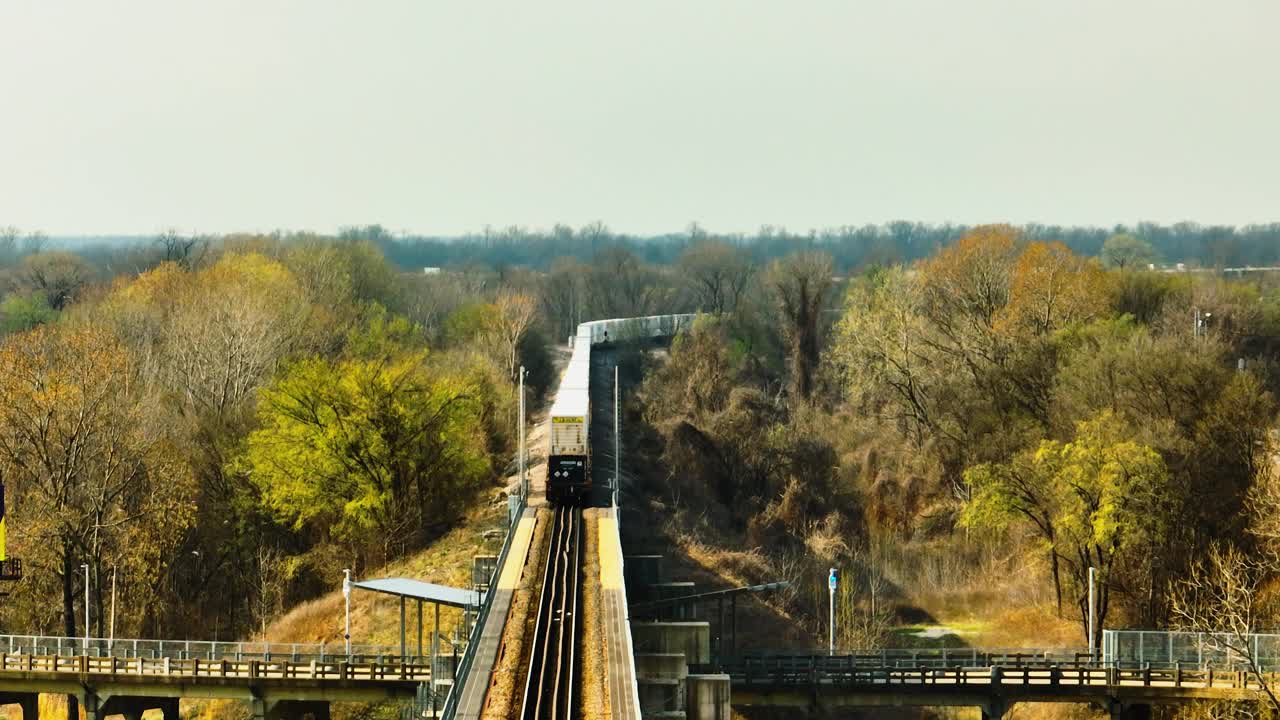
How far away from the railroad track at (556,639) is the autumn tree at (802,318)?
50371mm

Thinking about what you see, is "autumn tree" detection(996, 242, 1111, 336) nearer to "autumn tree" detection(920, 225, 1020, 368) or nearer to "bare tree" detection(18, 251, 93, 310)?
"autumn tree" detection(920, 225, 1020, 368)

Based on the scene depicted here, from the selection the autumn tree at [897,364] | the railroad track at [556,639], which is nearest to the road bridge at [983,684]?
the railroad track at [556,639]

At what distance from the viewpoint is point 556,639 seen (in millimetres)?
36500

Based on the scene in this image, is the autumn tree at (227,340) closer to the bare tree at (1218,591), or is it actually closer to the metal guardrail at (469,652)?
the metal guardrail at (469,652)

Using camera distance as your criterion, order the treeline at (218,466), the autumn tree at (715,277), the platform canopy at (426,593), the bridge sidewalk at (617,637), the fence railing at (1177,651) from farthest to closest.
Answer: the autumn tree at (715,277)
the treeline at (218,466)
the fence railing at (1177,651)
the platform canopy at (426,593)
the bridge sidewalk at (617,637)

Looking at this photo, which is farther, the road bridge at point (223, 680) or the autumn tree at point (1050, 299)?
the autumn tree at point (1050, 299)

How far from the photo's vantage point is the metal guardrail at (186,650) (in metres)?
43.2

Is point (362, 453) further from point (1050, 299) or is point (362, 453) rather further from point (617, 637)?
point (1050, 299)

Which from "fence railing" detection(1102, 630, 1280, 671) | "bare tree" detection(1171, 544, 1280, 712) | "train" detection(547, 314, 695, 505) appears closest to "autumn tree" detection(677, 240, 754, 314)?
"train" detection(547, 314, 695, 505)

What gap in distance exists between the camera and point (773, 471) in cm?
7638

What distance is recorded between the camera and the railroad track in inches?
1237

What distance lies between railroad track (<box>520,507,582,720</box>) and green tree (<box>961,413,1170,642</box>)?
16.3m

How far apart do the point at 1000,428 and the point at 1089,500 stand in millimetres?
15784

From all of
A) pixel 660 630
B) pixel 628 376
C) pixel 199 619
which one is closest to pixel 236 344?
pixel 199 619
